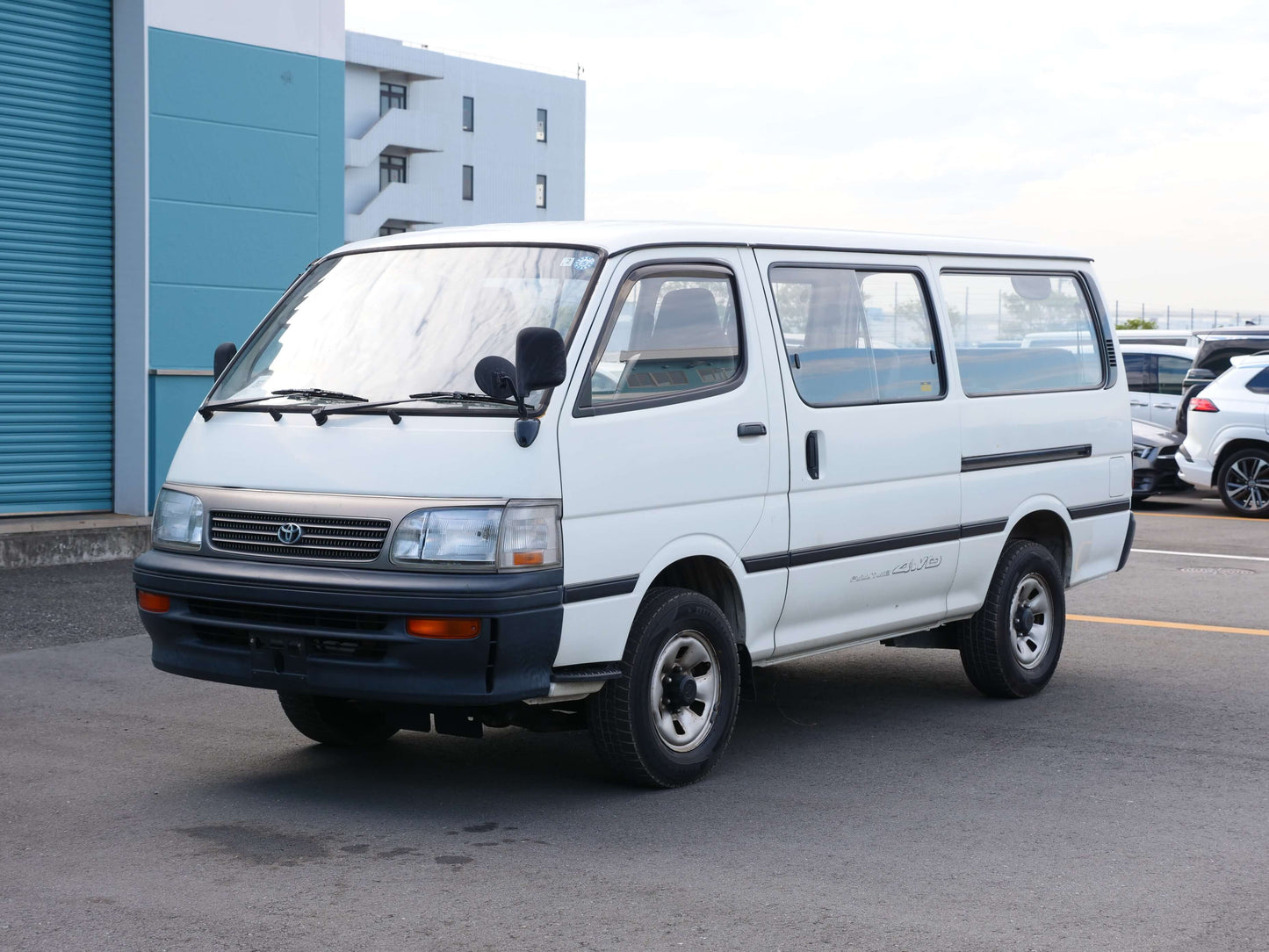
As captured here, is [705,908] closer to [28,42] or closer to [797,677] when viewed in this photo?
[797,677]

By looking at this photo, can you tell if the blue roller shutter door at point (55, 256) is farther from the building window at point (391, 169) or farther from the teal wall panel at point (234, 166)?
the building window at point (391, 169)

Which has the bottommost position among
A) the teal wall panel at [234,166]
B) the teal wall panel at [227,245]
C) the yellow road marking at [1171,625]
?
the yellow road marking at [1171,625]

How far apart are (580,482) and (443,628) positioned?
678 millimetres

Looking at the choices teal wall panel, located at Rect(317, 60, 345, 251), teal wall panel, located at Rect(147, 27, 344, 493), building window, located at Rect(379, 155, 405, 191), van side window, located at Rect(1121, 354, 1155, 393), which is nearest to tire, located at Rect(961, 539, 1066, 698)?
teal wall panel, located at Rect(147, 27, 344, 493)

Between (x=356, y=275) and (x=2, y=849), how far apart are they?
2475 millimetres

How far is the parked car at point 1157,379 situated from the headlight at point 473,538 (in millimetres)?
16192

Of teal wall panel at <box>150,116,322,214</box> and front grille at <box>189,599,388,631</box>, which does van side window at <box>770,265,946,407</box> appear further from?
teal wall panel at <box>150,116,322,214</box>

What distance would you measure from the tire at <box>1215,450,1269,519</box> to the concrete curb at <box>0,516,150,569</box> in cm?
1080

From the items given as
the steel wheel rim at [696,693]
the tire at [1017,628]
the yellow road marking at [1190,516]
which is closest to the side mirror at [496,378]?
the steel wheel rim at [696,693]

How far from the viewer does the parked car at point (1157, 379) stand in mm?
20125

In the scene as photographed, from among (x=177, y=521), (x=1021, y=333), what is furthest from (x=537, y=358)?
(x=1021, y=333)

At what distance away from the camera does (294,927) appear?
4.40 meters

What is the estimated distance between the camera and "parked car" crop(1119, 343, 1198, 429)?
66.0 ft

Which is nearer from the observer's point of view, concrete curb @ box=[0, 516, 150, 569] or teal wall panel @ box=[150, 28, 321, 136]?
concrete curb @ box=[0, 516, 150, 569]
